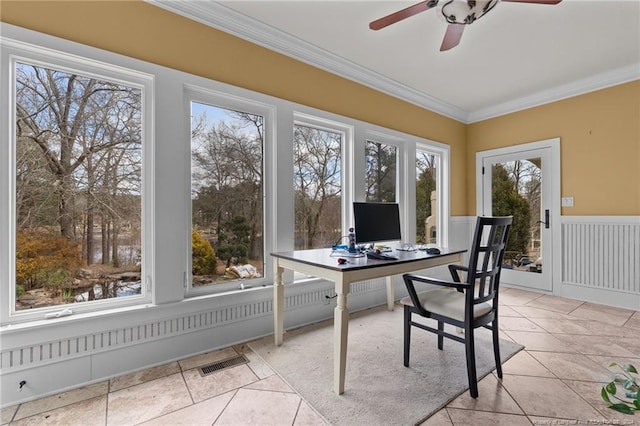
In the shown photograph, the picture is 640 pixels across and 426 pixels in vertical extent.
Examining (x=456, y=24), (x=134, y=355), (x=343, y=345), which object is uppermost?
(x=456, y=24)

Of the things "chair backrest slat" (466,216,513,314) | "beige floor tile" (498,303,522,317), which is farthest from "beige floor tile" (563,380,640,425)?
"beige floor tile" (498,303,522,317)

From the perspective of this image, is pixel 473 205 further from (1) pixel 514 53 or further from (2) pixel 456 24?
(2) pixel 456 24

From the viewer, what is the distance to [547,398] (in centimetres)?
176

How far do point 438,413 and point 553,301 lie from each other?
2.89 meters

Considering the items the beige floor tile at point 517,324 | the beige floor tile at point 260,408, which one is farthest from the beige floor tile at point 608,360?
the beige floor tile at point 260,408

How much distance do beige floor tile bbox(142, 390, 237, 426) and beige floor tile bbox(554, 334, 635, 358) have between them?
264 cm

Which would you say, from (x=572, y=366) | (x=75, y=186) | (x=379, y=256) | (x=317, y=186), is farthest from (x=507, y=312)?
(x=75, y=186)

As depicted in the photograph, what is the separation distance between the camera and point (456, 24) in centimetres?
198

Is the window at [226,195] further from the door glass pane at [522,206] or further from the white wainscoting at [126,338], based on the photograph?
the door glass pane at [522,206]

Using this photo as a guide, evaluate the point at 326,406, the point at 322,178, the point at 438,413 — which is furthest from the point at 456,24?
the point at 326,406

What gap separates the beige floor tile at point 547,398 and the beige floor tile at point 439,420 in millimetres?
444

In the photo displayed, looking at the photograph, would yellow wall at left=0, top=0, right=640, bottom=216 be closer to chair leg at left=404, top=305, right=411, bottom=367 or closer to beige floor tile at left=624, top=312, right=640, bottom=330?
beige floor tile at left=624, top=312, right=640, bottom=330

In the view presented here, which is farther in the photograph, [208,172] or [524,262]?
[524,262]

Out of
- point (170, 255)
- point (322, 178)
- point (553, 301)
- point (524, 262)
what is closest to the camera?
point (170, 255)
